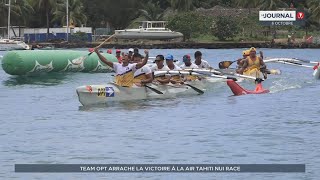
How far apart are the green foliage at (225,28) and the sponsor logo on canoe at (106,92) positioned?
8632cm

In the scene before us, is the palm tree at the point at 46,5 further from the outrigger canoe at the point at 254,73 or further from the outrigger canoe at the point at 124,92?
the outrigger canoe at the point at 124,92

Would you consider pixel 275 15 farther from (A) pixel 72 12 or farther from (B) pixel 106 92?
(B) pixel 106 92

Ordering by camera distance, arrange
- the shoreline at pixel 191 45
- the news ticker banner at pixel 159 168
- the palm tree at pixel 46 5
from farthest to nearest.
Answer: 1. the palm tree at pixel 46 5
2. the shoreline at pixel 191 45
3. the news ticker banner at pixel 159 168

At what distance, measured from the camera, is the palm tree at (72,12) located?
130 meters

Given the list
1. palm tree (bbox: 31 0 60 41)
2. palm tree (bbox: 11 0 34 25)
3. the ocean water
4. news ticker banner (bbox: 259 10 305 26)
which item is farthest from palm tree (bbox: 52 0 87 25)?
the ocean water

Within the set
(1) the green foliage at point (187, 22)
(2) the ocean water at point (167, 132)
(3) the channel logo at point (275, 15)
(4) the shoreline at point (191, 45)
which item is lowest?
(4) the shoreline at point (191, 45)

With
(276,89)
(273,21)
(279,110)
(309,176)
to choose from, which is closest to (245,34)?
(273,21)

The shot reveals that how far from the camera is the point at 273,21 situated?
12500 centimetres

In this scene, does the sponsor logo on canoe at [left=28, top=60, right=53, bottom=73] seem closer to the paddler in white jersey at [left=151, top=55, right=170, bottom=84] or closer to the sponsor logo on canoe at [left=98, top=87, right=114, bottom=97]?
the paddler in white jersey at [left=151, top=55, right=170, bottom=84]

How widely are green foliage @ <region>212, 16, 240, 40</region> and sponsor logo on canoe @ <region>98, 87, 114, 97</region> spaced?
86.3 m

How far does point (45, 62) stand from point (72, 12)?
77850mm

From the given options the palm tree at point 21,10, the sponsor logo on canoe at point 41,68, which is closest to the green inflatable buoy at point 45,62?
the sponsor logo on canoe at point 41,68

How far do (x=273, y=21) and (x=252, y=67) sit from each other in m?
83.0

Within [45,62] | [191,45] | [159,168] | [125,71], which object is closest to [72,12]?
[191,45]
